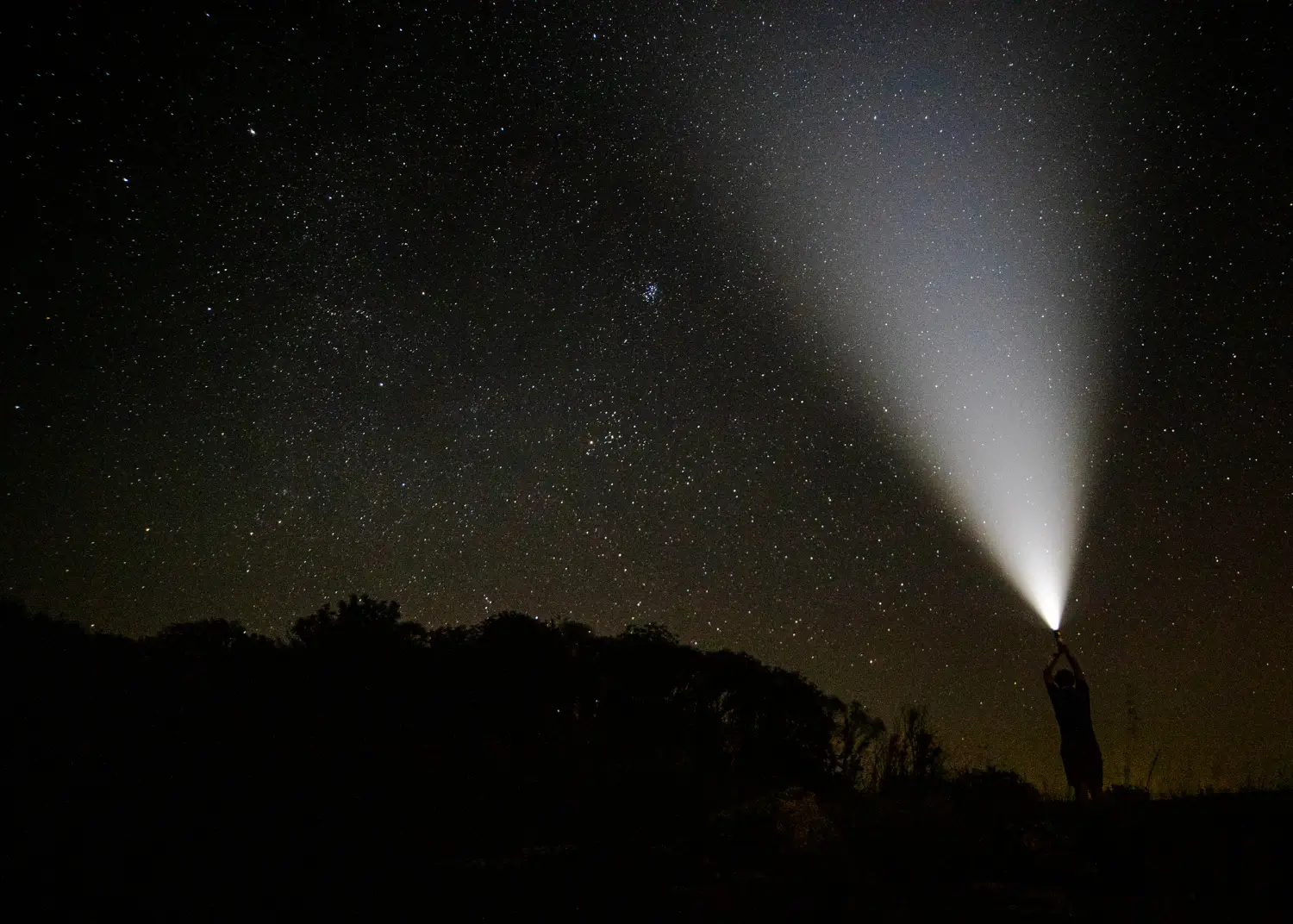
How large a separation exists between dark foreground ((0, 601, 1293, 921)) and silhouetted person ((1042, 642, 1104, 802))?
2.87 ft

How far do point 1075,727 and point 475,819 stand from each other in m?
6.98

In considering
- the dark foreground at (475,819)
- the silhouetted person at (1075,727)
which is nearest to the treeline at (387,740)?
the dark foreground at (475,819)

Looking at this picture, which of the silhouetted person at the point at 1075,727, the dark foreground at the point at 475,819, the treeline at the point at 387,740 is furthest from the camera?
the silhouetted person at the point at 1075,727

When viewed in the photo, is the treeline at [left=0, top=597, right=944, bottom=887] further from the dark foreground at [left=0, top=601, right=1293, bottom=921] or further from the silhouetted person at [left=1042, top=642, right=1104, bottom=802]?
the silhouetted person at [left=1042, top=642, right=1104, bottom=802]

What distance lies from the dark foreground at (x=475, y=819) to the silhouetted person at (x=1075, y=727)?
2.87ft

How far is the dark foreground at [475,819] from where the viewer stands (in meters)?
5.10

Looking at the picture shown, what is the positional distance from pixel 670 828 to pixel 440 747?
15.8 feet

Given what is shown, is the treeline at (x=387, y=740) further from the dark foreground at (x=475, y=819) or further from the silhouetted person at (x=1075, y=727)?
the silhouetted person at (x=1075, y=727)

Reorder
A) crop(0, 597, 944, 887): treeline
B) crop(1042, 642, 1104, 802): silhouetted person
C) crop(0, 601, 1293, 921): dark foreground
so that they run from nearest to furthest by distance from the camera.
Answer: crop(0, 601, 1293, 921): dark foreground → crop(0, 597, 944, 887): treeline → crop(1042, 642, 1104, 802): silhouetted person

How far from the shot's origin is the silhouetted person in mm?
9357

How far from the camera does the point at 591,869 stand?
5.80m

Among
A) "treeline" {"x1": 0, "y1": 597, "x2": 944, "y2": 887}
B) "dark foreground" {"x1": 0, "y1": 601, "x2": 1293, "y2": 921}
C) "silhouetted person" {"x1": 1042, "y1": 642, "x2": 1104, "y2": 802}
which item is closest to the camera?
"dark foreground" {"x1": 0, "y1": 601, "x2": 1293, "y2": 921}

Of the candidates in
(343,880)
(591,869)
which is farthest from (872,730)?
(343,880)

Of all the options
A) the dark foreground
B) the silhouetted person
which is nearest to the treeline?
the dark foreground
